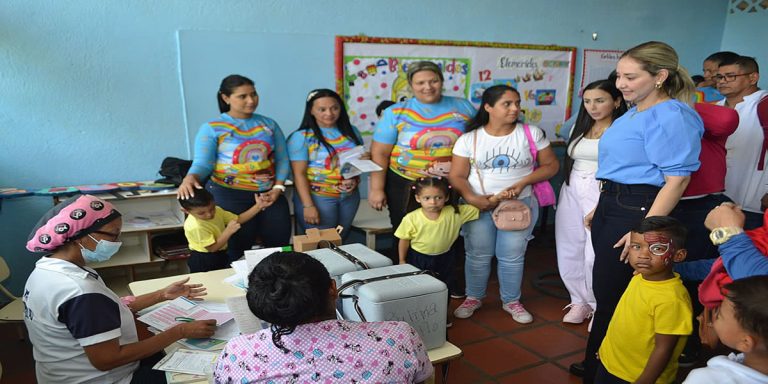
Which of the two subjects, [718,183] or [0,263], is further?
[0,263]

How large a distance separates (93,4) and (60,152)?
38.2 inches

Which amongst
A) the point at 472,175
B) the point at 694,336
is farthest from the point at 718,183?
the point at 472,175

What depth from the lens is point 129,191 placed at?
132 inches

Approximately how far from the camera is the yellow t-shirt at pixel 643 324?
1.78m

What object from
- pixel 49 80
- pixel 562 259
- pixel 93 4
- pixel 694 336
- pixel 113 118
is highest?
pixel 93 4

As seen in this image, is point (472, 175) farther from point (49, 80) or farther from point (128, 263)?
point (49, 80)

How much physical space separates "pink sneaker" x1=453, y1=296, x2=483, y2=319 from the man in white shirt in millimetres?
1616

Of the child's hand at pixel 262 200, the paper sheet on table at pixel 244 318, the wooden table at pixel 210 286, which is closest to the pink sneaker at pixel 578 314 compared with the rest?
the wooden table at pixel 210 286

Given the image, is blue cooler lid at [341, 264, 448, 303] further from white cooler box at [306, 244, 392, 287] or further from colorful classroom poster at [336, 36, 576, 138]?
colorful classroom poster at [336, 36, 576, 138]

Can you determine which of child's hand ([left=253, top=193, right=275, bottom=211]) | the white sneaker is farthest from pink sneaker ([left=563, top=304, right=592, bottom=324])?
child's hand ([left=253, top=193, right=275, bottom=211])

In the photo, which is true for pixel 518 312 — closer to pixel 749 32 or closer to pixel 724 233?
pixel 724 233

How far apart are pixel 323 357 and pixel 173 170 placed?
8.69ft

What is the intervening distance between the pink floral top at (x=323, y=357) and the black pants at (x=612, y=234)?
1.13m

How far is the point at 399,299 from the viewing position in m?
1.51
